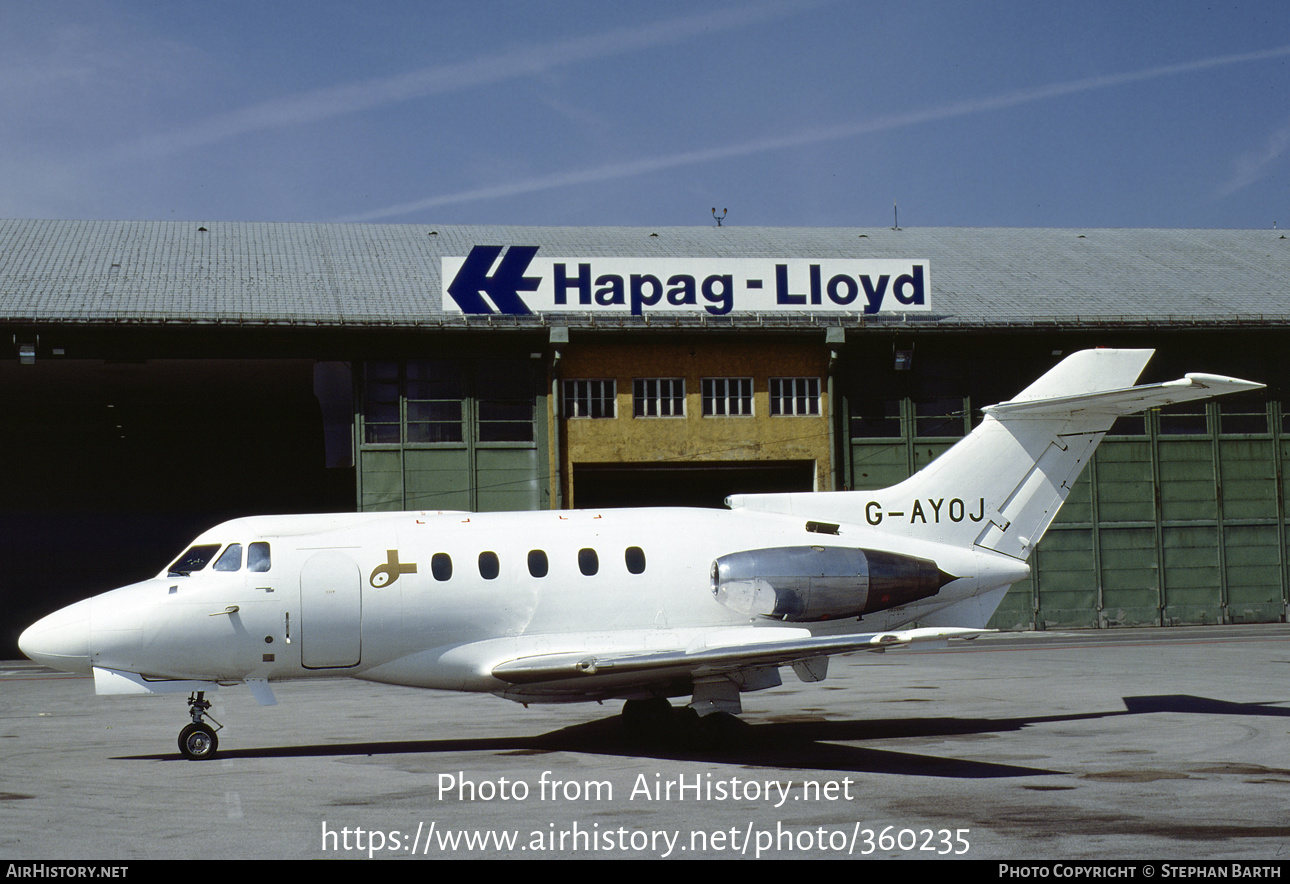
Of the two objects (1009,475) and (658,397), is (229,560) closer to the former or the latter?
(1009,475)

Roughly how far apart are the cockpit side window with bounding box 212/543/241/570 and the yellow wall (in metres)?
19.9

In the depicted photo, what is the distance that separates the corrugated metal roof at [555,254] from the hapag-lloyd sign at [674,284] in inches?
17.5

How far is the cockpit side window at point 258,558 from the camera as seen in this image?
50.0 feet

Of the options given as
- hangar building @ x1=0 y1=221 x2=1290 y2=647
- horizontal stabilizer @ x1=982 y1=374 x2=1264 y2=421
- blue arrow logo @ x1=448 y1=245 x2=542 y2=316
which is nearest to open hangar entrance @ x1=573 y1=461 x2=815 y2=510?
hangar building @ x1=0 y1=221 x2=1290 y2=647

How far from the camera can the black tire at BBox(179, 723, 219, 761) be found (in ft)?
49.2

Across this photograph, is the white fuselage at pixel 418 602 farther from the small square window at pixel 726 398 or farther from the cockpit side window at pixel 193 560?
the small square window at pixel 726 398

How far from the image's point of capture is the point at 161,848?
10.0m

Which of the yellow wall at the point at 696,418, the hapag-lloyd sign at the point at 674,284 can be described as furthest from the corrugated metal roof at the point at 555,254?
the yellow wall at the point at 696,418

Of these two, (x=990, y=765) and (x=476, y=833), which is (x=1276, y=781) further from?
(x=476, y=833)

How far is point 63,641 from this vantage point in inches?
577

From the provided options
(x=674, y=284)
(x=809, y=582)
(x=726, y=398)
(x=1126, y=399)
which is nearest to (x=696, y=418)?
(x=726, y=398)

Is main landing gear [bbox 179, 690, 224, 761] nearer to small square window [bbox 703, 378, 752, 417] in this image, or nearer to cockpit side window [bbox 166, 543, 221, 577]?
cockpit side window [bbox 166, 543, 221, 577]

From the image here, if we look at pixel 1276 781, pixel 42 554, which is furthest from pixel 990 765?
pixel 42 554

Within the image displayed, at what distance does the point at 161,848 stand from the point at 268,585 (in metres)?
Result: 5.43
